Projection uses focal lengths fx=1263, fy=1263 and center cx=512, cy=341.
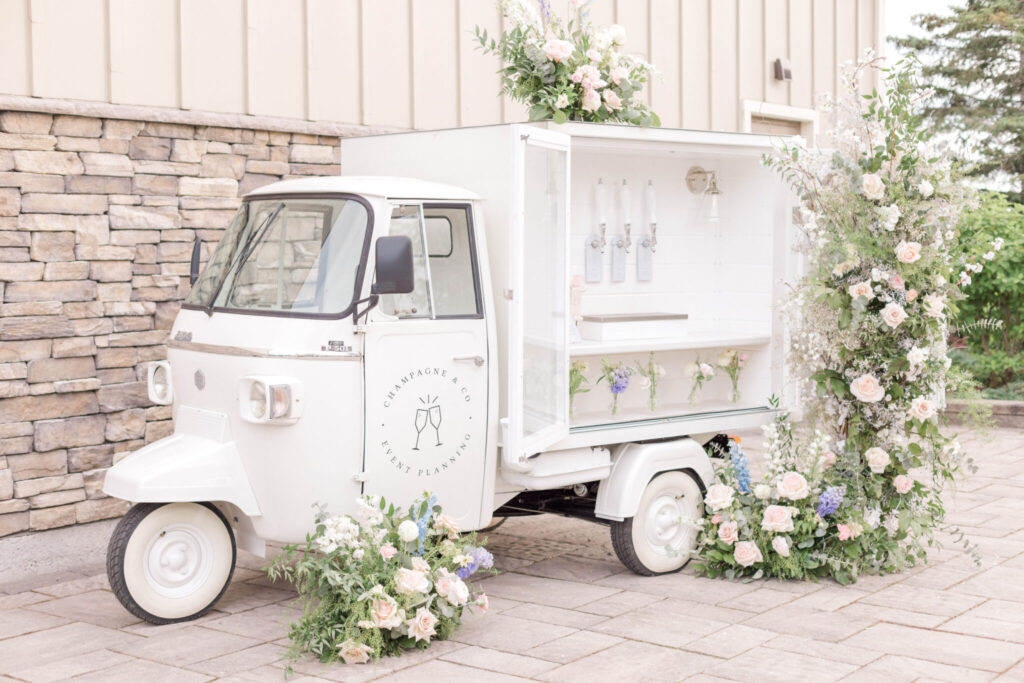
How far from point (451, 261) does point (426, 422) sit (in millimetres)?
727

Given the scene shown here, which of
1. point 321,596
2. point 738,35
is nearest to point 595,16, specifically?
point 738,35

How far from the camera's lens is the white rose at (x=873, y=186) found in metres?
5.91

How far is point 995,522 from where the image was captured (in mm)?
7266

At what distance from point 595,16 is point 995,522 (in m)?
4.35

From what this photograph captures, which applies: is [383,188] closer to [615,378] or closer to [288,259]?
[288,259]

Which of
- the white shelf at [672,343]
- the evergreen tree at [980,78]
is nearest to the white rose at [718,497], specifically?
the white shelf at [672,343]

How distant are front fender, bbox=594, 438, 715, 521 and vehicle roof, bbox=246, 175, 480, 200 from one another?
1513 millimetres

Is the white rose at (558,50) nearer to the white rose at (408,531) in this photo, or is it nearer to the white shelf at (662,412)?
the white shelf at (662,412)

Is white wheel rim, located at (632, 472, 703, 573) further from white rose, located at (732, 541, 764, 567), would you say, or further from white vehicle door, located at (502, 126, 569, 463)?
white vehicle door, located at (502, 126, 569, 463)

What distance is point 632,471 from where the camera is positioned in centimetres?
610

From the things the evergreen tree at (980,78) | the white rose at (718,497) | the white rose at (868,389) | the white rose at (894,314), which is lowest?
the white rose at (718,497)

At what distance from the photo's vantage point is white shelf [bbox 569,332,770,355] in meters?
6.29

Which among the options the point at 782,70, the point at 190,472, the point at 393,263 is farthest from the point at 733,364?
the point at 782,70

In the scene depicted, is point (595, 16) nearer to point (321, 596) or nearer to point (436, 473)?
point (436, 473)
